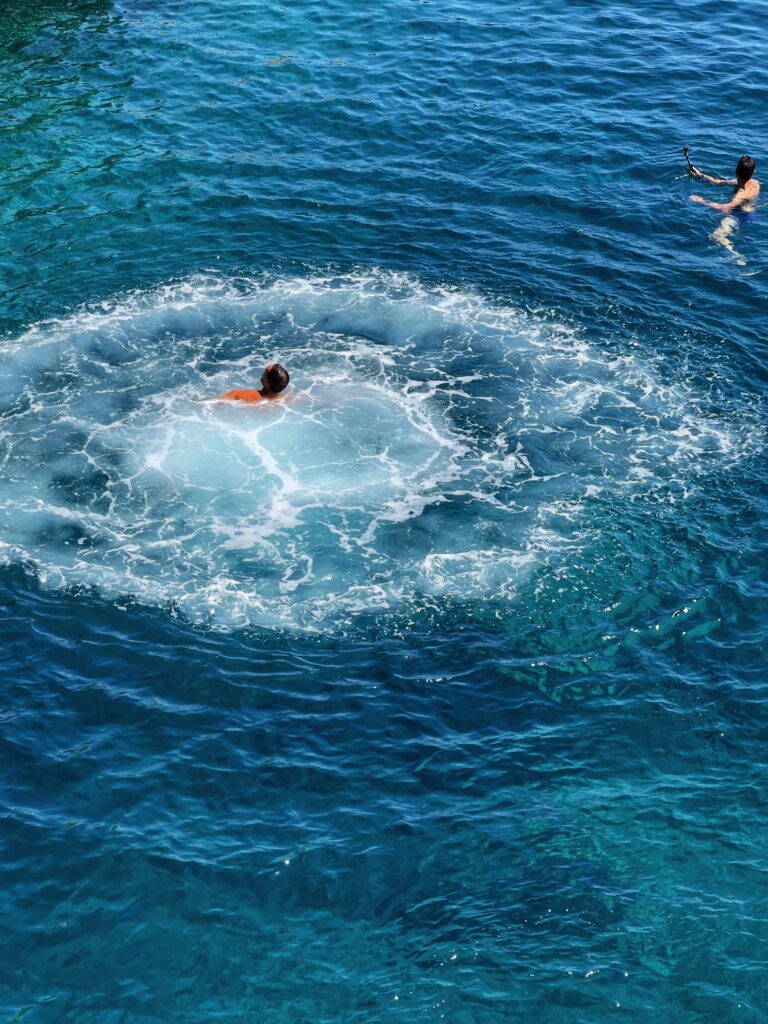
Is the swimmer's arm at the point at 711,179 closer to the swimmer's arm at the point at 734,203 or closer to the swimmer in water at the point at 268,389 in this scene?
the swimmer's arm at the point at 734,203

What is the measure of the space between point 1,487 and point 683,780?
20403 millimetres

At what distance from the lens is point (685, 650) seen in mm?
28953

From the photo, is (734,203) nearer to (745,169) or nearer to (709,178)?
(745,169)

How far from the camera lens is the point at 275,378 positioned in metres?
34.6

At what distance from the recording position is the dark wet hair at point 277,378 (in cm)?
3447

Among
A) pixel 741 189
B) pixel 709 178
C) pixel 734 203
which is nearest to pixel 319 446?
pixel 734 203

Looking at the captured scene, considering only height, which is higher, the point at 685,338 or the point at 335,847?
the point at 685,338

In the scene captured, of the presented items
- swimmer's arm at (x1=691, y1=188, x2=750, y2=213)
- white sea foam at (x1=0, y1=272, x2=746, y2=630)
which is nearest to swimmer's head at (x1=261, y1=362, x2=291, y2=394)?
white sea foam at (x1=0, y1=272, x2=746, y2=630)

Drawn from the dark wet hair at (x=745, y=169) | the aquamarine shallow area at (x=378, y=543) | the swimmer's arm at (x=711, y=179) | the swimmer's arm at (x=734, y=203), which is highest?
the dark wet hair at (x=745, y=169)

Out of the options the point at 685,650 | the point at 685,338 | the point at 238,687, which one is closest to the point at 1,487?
the point at 238,687

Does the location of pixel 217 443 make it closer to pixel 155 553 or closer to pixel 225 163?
pixel 155 553

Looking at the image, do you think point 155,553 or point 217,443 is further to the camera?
point 217,443

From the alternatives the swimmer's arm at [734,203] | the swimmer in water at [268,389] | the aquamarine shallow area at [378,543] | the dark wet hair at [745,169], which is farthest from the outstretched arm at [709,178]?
the swimmer in water at [268,389]

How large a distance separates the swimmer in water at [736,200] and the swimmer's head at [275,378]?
1994 centimetres
